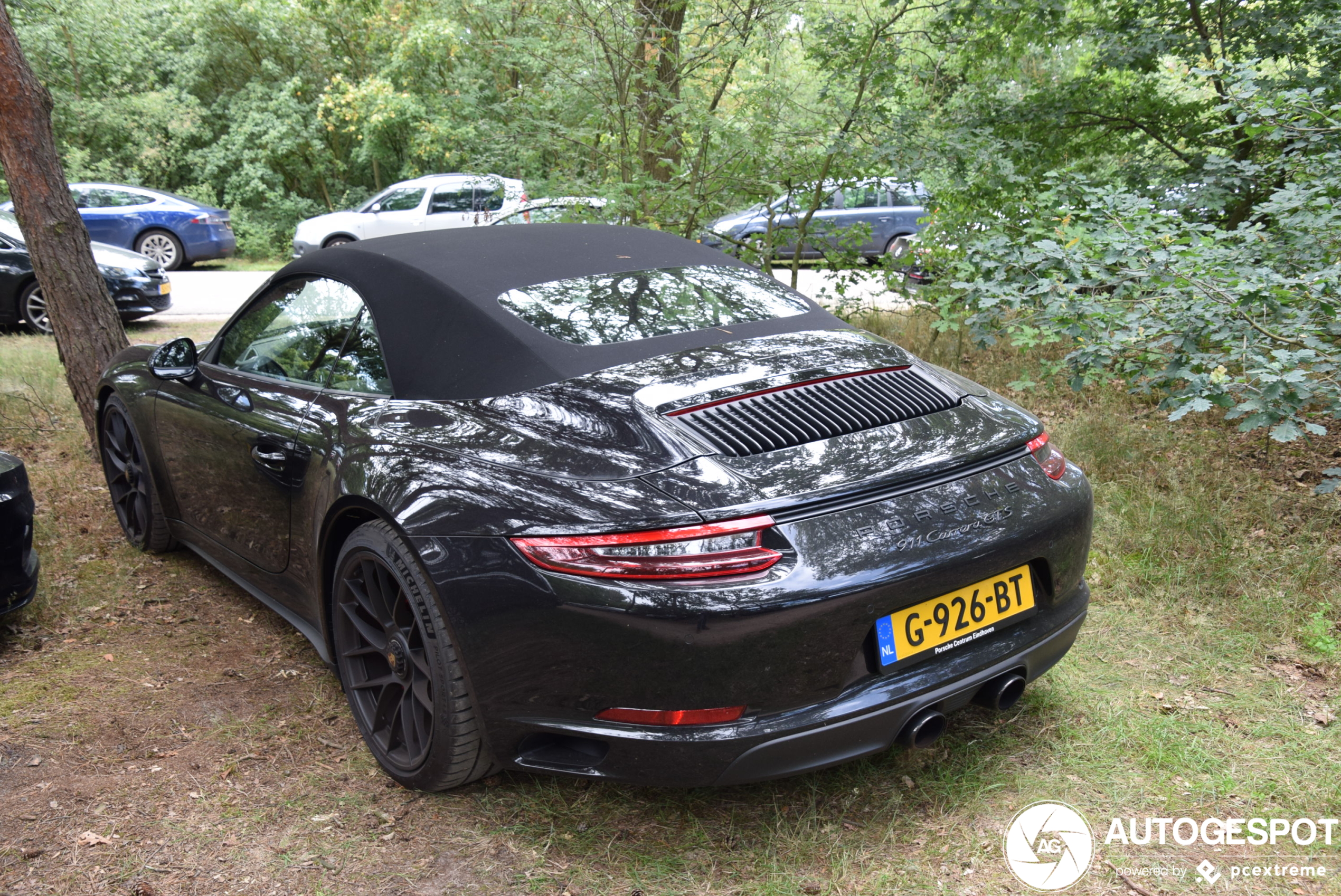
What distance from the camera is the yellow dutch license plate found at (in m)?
2.12

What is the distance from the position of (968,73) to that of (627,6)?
88.8 inches

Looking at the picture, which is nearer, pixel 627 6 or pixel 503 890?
pixel 503 890

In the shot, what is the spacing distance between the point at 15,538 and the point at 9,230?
8.36m

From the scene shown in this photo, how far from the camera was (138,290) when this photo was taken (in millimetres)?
9844

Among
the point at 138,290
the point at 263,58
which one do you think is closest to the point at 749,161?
the point at 138,290

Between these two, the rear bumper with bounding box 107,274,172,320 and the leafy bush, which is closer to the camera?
the leafy bush

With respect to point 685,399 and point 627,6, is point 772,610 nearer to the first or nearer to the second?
point 685,399

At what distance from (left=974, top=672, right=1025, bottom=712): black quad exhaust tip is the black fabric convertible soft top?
1.16 metres

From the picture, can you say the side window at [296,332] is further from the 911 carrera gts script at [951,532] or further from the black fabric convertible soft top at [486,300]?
the 911 carrera gts script at [951,532]

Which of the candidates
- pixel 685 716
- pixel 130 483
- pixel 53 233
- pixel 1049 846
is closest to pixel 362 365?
pixel 685 716

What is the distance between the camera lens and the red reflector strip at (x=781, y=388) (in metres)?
2.31

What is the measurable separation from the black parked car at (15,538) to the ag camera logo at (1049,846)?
329 centimetres

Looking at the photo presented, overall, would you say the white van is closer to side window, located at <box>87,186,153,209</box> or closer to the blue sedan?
the blue sedan

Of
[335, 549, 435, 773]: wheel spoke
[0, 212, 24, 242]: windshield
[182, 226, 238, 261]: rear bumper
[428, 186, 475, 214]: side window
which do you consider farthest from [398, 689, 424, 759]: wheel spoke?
[182, 226, 238, 261]: rear bumper
